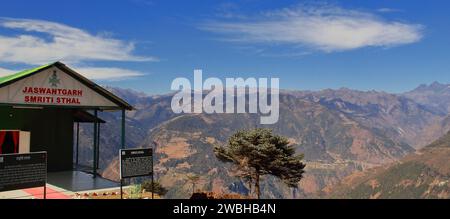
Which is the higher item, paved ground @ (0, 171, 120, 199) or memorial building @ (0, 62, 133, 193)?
memorial building @ (0, 62, 133, 193)

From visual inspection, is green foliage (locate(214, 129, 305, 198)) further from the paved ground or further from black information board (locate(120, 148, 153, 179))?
black information board (locate(120, 148, 153, 179))

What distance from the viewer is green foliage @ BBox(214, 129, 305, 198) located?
30.1m

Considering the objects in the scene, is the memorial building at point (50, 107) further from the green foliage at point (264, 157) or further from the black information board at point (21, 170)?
the green foliage at point (264, 157)

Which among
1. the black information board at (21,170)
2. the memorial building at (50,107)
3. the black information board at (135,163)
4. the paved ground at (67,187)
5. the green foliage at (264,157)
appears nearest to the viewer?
the black information board at (21,170)

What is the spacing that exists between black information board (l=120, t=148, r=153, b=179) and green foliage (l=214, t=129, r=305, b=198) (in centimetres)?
1501

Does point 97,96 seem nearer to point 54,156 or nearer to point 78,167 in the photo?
point 54,156

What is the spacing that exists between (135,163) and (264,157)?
1629 centimetres

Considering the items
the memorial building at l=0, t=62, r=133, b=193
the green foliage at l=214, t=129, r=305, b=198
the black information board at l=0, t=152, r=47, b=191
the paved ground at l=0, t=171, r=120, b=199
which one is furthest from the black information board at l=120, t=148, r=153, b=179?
the green foliage at l=214, t=129, r=305, b=198

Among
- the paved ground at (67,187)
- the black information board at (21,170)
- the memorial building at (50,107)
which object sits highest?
the memorial building at (50,107)

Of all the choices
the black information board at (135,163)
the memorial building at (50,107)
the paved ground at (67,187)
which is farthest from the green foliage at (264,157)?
the black information board at (135,163)

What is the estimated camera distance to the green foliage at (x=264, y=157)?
30.1 m

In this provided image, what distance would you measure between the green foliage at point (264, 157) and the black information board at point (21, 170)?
19.0 meters

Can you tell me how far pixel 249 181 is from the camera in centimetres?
3219
